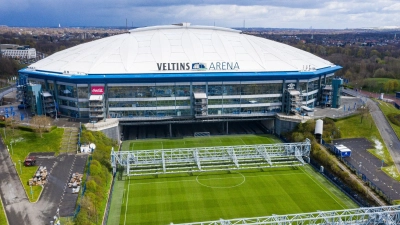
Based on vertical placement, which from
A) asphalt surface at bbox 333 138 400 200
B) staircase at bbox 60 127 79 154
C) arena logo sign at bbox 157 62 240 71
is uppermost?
arena logo sign at bbox 157 62 240 71

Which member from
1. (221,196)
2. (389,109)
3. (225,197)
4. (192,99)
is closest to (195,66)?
(192,99)

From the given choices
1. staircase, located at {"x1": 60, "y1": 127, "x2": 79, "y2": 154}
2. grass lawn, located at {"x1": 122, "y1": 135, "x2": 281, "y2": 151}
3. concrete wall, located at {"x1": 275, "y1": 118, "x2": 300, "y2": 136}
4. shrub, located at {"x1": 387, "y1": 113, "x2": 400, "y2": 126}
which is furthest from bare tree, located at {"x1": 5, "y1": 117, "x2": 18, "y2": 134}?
shrub, located at {"x1": 387, "y1": 113, "x2": 400, "y2": 126}

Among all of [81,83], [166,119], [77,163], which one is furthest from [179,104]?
[77,163]

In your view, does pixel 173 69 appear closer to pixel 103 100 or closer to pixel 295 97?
pixel 103 100

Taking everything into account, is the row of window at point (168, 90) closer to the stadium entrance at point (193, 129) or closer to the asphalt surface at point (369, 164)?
the stadium entrance at point (193, 129)

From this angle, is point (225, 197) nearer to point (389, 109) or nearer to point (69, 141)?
point (69, 141)

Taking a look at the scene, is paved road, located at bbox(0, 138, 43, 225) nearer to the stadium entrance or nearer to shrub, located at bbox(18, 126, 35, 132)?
shrub, located at bbox(18, 126, 35, 132)
